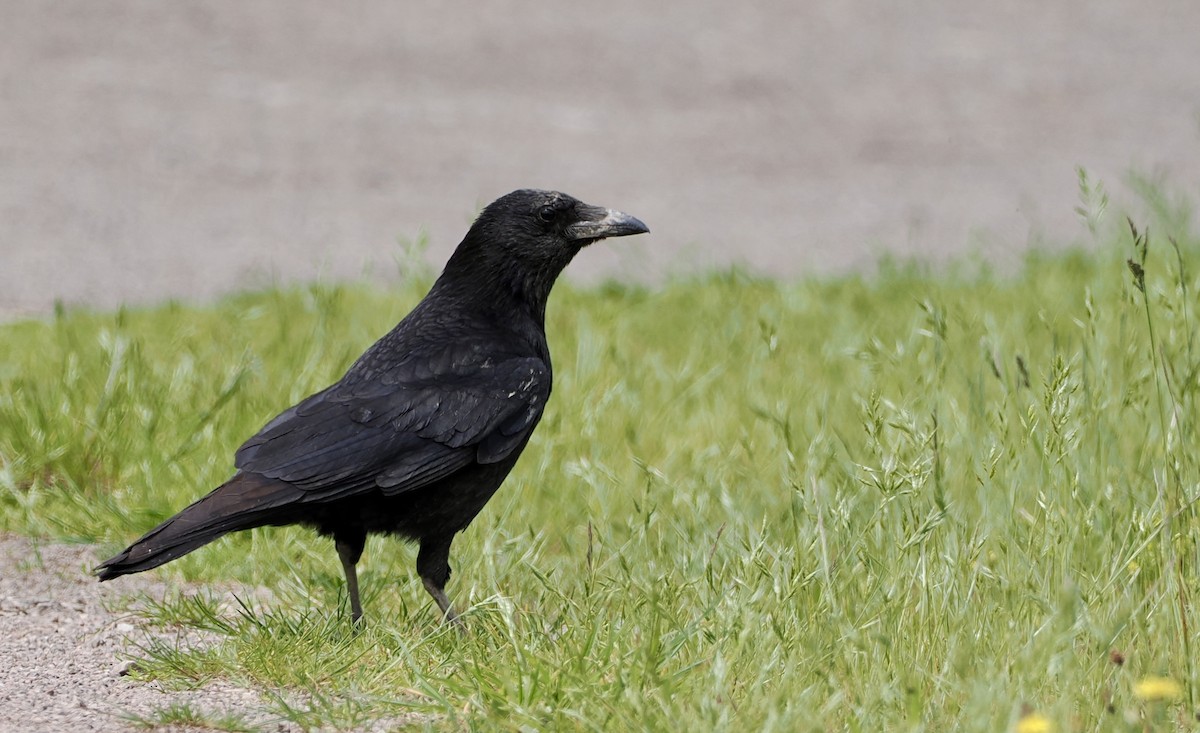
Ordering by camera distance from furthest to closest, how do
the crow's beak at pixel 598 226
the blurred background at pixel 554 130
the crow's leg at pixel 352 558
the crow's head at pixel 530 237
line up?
the blurred background at pixel 554 130, the crow's beak at pixel 598 226, the crow's head at pixel 530 237, the crow's leg at pixel 352 558

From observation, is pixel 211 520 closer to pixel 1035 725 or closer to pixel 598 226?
pixel 598 226

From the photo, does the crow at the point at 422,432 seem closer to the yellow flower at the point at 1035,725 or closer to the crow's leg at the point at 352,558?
the crow's leg at the point at 352,558

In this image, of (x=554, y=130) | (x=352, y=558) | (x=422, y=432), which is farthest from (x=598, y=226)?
(x=554, y=130)

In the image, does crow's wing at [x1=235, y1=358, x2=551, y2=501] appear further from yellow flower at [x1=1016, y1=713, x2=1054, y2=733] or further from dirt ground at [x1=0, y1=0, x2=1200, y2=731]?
dirt ground at [x1=0, y1=0, x2=1200, y2=731]

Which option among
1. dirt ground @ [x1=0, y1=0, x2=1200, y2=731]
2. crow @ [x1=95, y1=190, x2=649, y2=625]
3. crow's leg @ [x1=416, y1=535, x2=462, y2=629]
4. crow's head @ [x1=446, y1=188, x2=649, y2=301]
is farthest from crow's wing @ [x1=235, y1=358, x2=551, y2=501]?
dirt ground @ [x1=0, y1=0, x2=1200, y2=731]

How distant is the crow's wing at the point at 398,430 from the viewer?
14.2 ft

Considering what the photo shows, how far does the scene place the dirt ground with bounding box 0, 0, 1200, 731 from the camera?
29.6 ft

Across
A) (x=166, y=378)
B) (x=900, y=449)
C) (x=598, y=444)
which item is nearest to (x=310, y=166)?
(x=166, y=378)

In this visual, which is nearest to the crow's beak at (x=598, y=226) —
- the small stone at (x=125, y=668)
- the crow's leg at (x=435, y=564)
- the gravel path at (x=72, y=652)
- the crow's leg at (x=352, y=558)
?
the crow's leg at (x=435, y=564)

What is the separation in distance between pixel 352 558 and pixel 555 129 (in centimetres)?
633

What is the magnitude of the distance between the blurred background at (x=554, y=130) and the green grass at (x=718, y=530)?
177 cm

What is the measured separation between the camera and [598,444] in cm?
583

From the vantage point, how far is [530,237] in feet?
16.7

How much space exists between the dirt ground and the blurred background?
0.02m
